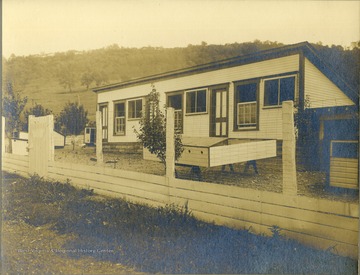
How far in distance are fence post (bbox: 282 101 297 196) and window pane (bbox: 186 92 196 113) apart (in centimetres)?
112

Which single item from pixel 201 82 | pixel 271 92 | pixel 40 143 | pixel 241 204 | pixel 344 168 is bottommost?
pixel 241 204

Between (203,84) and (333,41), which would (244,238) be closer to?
(203,84)

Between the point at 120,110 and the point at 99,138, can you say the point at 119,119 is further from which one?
the point at 99,138

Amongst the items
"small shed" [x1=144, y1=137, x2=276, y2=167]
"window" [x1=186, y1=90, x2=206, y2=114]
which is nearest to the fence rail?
"small shed" [x1=144, y1=137, x2=276, y2=167]

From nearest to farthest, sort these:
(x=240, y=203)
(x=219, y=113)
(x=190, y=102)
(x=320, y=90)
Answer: (x=320, y=90) → (x=240, y=203) → (x=219, y=113) → (x=190, y=102)

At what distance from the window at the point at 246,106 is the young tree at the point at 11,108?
301 centimetres

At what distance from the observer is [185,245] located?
12.9ft

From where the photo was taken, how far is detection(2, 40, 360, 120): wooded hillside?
379 centimetres

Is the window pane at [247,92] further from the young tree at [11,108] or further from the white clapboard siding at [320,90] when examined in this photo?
the young tree at [11,108]

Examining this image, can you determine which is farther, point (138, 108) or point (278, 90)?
point (138, 108)

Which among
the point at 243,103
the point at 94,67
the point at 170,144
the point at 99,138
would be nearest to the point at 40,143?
the point at 99,138

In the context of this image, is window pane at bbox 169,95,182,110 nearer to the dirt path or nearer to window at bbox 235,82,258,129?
window at bbox 235,82,258,129

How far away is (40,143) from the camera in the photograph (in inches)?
209

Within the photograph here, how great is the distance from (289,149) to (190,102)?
135 centimetres
